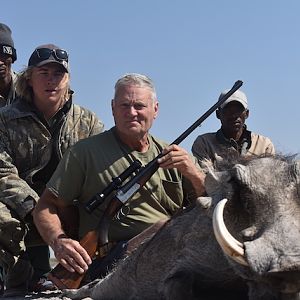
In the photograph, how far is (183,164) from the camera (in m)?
5.66

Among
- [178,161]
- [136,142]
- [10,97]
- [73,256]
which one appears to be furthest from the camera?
[10,97]

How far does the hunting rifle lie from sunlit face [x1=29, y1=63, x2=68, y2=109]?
1.45m

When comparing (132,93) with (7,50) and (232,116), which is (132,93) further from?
(232,116)

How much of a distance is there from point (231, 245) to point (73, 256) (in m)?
2.07

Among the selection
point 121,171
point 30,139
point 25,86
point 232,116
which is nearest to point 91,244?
point 121,171

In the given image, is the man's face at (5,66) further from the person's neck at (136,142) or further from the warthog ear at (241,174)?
the warthog ear at (241,174)

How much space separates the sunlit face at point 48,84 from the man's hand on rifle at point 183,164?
1588 mm

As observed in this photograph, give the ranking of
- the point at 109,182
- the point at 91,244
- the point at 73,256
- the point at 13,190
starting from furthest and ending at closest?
the point at 13,190 < the point at 109,182 < the point at 91,244 < the point at 73,256

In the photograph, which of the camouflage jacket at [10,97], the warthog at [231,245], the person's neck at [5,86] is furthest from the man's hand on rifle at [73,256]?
the person's neck at [5,86]

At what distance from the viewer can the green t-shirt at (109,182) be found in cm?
573

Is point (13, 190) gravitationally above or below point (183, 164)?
below

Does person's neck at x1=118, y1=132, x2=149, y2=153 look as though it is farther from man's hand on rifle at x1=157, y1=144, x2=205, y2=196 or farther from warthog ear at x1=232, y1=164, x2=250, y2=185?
warthog ear at x1=232, y1=164, x2=250, y2=185

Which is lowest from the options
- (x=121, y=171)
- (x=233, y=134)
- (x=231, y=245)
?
(x=233, y=134)

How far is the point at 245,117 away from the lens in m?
8.88
